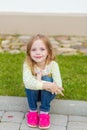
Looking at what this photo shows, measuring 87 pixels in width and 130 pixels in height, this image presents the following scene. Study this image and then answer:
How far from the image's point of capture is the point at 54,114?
4902 millimetres

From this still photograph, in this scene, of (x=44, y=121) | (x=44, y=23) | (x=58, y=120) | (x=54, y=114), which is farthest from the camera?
(x=44, y=23)

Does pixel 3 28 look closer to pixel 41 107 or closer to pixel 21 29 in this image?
pixel 21 29

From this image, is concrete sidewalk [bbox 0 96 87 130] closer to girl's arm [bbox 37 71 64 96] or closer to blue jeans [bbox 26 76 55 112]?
blue jeans [bbox 26 76 55 112]

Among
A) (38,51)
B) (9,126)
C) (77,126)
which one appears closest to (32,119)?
(9,126)

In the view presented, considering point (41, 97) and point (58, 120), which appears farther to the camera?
point (58, 120)

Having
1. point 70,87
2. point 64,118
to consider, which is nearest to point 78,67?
point 70,87

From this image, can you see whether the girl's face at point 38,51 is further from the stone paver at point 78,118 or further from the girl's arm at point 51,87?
the stone paver at point 78,118

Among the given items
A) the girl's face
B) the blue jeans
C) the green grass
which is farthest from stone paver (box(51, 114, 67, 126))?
the girl's face

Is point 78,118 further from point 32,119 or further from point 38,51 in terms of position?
point 38,51

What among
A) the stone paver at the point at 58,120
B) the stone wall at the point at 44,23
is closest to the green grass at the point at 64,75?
the stone paver at the point at 58,120

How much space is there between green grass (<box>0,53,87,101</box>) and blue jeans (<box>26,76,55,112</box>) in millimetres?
484

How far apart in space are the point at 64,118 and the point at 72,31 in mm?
3631

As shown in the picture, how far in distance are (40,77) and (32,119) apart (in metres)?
0.44

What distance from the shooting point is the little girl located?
4.55 m
